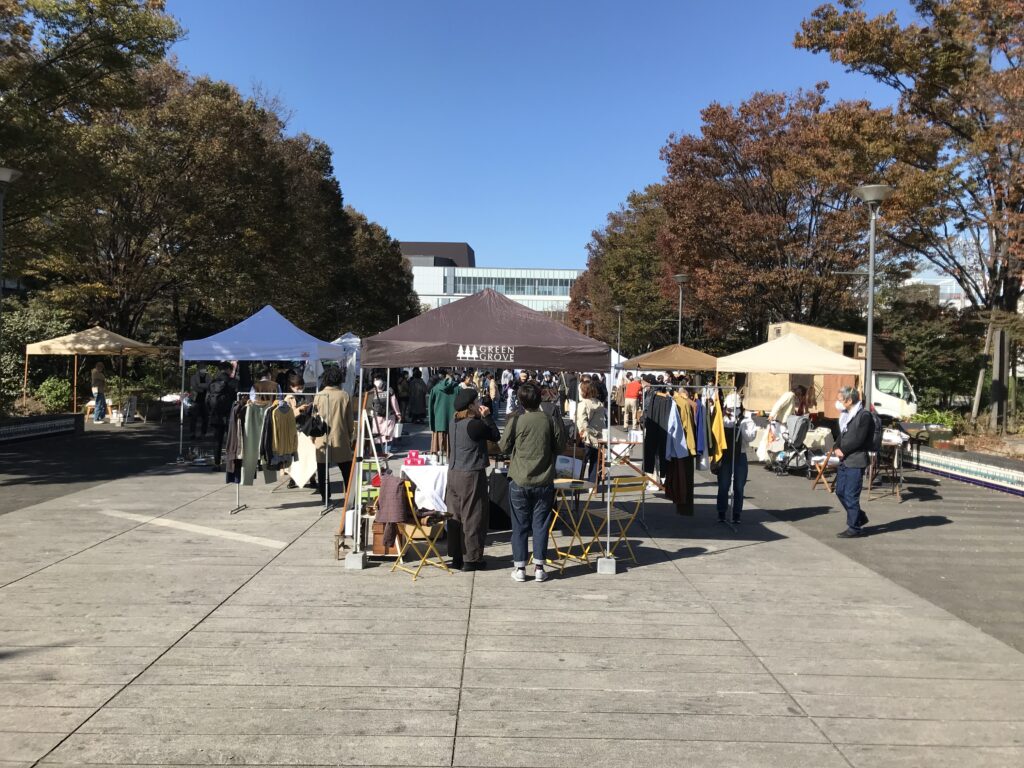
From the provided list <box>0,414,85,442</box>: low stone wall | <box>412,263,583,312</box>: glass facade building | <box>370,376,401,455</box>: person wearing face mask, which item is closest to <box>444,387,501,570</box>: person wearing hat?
<box>370,376,401,455</box>: person wearing face mask

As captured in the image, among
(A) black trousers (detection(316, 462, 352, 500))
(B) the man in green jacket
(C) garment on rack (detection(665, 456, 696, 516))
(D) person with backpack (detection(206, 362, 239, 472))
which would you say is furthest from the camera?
(D) person with backpack (detection(206, 362, 239, 472))

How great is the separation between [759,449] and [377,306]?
38.4 metres

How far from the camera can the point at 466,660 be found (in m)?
4.91

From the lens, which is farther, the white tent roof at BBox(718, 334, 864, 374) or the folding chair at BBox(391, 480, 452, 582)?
the white tent roof at BBox(718, 334, 864, 374)

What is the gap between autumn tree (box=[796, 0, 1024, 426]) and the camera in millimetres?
15586

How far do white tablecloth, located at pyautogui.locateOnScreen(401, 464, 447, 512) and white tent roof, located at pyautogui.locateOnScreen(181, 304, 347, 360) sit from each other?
6.50m

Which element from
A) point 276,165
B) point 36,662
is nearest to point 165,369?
point 276,165

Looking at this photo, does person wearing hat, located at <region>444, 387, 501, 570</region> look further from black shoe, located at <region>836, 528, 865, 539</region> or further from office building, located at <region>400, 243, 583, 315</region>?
office building, located at <region>400, 243, 583, 315</region>

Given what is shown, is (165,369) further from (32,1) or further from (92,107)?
(32,1)

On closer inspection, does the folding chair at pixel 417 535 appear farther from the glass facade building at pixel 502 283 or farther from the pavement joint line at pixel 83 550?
the glass facade building at pixel 502 283

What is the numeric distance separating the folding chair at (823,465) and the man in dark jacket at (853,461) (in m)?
2.91

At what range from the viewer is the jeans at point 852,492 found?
29.3ft

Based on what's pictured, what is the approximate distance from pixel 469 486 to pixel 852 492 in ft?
16.1

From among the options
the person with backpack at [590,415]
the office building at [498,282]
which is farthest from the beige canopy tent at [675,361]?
the office building at [498,282]
